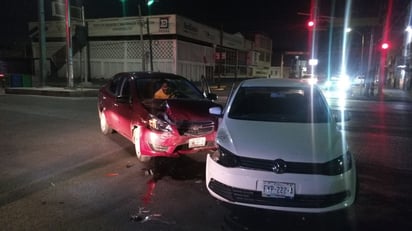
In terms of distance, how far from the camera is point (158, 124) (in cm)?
661

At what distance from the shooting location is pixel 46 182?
231 inches

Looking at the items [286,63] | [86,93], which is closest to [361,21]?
[86,93]

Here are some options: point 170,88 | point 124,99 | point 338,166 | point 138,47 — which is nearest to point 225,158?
point 338,166

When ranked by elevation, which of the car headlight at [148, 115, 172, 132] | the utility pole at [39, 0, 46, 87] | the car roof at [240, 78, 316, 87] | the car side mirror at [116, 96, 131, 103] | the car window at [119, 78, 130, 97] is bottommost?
the car headlight at [148, 115, 172, 132]

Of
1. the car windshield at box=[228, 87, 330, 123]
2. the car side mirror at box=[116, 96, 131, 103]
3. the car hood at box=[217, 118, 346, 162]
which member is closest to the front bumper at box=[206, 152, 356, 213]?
the car hood at box=[217, 118, 346, 162]

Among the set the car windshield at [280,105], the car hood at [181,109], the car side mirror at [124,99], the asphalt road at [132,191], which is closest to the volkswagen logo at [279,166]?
the asphalt road at [132,191]

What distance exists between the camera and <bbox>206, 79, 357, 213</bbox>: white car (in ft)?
13.2

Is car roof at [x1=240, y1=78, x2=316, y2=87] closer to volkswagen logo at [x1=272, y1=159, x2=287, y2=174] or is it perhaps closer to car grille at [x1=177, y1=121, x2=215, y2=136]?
car grille at [x1=177, y1=121, x2=215, y2=136]

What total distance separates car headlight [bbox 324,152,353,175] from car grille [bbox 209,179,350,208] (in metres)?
0.24

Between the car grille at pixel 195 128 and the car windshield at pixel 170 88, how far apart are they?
1.49 m

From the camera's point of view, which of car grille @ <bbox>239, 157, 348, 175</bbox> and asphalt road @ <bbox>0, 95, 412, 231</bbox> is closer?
car grille @ <bbox>239, 157, 348, 175</bbox>

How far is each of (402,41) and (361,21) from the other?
8.73m

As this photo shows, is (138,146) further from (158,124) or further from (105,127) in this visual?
(105,127)

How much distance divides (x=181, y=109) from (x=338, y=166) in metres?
3.33
